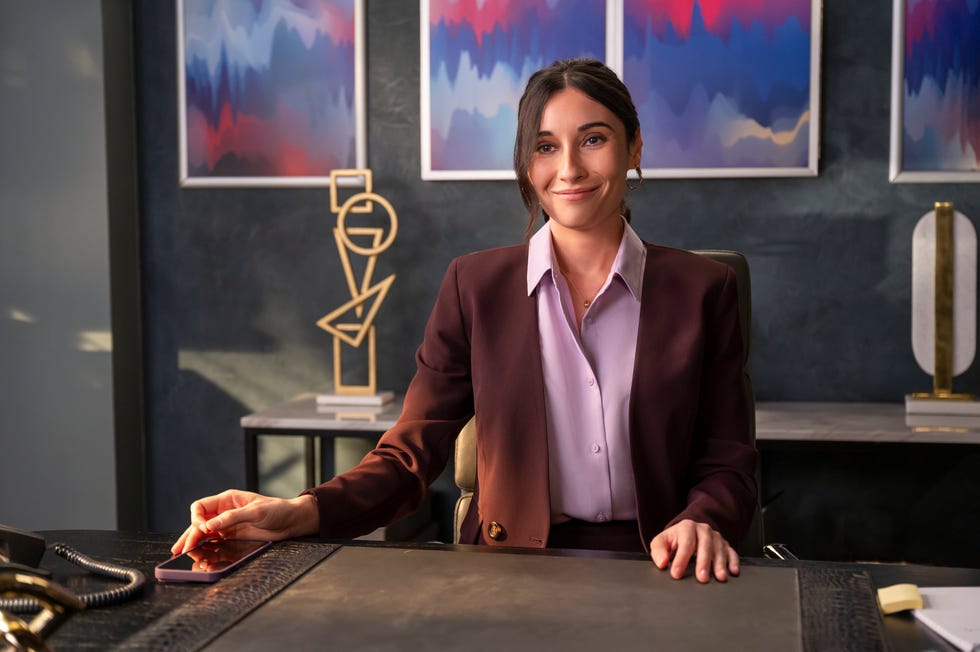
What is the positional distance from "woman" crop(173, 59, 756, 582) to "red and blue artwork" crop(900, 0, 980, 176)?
1.67m

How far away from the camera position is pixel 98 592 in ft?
3.93

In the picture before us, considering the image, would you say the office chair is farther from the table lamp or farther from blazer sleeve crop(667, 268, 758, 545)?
the table lamp

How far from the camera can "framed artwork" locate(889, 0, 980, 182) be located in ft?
10.3

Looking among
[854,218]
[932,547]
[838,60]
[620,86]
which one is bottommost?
[932,547]

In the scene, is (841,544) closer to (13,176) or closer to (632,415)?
(632,415)

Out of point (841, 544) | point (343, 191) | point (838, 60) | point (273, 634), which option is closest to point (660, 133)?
point (838, 60)

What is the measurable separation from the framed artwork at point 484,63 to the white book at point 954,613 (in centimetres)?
240

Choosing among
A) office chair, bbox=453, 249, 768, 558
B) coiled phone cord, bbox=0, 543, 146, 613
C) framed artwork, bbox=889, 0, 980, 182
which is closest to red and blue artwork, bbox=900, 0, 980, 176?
framed artwork, bbox=889, 0, 980, 182

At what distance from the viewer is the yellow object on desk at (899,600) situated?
1.12 meters

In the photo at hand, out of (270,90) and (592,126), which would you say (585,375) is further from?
(270,90)

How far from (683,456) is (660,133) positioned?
174 cm

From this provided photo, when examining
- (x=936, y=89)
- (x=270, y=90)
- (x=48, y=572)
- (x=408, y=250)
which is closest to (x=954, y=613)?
(x=48, y=572)

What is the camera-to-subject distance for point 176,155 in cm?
364

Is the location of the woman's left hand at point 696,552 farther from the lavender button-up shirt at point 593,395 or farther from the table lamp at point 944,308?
the table lamp at point 944,308
